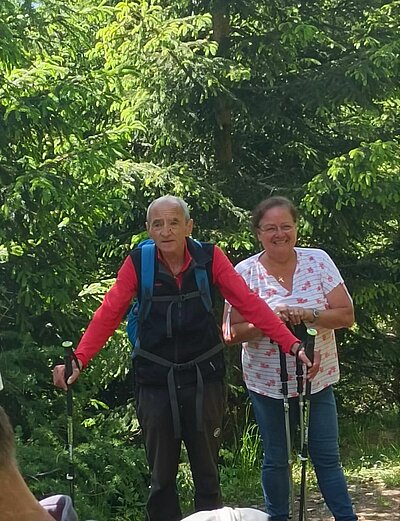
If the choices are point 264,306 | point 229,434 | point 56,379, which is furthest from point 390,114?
point 56,379

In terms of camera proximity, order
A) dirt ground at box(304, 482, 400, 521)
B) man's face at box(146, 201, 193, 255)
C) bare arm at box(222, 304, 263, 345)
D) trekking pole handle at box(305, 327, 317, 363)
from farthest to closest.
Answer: dirt ground at box(304, 482, 400, 521)
bare arm at box(222, 304, 263, 345)
man's face at box(146, 201, 193, 255)
trekking pole handle at box(305, 327, 317, 363)

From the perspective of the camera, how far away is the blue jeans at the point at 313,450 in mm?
3961

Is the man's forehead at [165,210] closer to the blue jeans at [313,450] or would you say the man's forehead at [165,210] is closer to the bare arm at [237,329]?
the bare arm at [237,329]

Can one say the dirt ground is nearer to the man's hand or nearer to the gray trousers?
the gray trousers

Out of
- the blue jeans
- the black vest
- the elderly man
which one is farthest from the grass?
the black vest

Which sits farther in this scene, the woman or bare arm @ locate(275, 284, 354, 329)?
the woman

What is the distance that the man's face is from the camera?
3787 millimetres

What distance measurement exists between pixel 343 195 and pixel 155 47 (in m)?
2.04

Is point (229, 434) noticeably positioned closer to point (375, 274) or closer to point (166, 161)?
point (375, 274)

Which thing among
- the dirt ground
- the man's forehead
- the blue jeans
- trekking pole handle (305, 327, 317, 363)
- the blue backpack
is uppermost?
the man's forehead

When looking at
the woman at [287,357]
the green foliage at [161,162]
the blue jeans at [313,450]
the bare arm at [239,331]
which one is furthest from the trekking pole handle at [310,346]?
the green foliage at [161,162]

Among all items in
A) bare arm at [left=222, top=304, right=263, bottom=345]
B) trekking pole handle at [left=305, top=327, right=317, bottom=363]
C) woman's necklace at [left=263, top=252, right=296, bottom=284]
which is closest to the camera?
trekking pole handle at [left=305, top=327, right=317, bottom=363]

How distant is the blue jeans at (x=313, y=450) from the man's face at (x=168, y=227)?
92cm

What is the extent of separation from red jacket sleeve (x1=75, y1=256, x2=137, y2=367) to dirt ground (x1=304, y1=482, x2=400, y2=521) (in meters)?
2.38
